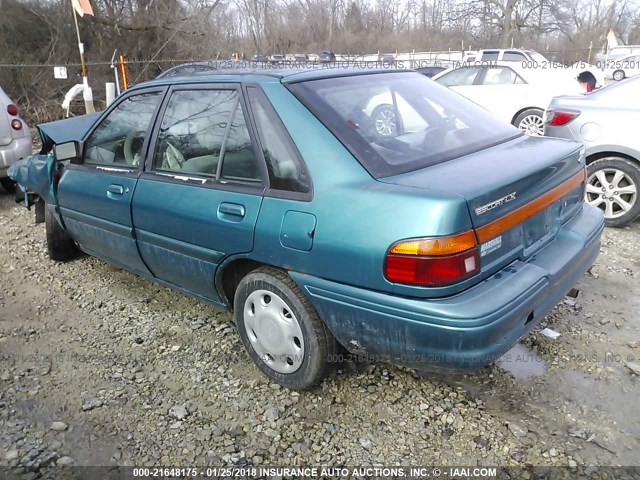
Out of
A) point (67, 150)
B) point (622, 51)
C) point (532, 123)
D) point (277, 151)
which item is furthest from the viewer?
point (622, 51)

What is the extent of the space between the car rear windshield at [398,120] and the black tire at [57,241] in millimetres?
2905

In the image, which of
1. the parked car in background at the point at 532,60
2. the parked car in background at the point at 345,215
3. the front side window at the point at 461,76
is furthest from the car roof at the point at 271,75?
the parked car in background at the point at 532,60

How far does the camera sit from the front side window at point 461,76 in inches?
387

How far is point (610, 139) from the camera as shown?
4.89 m

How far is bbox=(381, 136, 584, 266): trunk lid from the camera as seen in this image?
2168mm

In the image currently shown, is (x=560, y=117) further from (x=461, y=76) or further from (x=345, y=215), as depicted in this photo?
(x=461, y=76)

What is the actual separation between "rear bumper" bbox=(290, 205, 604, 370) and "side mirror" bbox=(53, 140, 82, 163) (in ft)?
7.56

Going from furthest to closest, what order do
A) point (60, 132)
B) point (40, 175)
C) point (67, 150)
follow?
point (60, 132) → point (40, 175) → point (67, 150)

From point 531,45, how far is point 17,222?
154ft

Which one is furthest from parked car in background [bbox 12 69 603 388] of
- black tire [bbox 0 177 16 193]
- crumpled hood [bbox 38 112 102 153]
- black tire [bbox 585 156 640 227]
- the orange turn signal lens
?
black tire [bbox 0 177 16 193]

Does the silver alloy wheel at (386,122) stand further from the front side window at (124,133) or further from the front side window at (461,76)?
the front side window at (461,76)

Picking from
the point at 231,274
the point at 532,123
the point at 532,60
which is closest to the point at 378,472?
the point at 231,274

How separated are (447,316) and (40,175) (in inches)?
144

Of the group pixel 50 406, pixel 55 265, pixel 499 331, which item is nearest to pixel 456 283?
pixel 499 331
